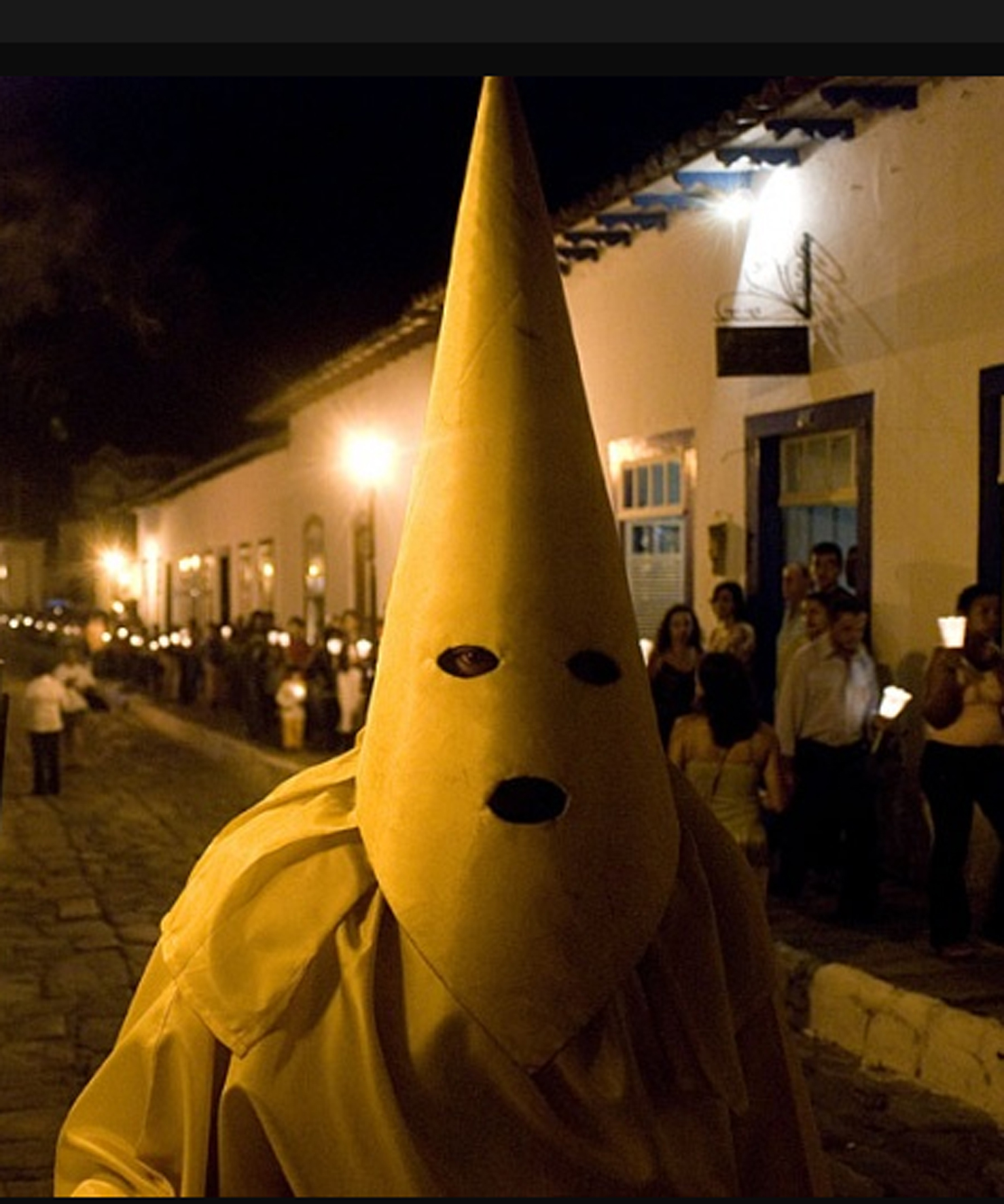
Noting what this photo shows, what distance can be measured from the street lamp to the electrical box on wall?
10.7m

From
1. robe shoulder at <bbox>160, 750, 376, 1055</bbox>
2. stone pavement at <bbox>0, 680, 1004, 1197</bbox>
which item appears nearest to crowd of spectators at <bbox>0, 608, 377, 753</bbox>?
stone pavement at <bbox>0, 680, 1004, 1197</bbox>

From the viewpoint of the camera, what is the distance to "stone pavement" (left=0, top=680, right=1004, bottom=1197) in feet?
19.0

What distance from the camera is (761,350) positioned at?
35.9 feet

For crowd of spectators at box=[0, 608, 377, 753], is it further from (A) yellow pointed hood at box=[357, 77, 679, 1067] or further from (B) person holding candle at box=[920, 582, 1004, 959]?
(A) yellow pointed hood at box=[357, 77, 679, 1067]

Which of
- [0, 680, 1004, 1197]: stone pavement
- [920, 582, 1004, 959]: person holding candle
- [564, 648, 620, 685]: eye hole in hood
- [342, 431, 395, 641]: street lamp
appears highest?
[342, 431, 395, 641]: street lamp

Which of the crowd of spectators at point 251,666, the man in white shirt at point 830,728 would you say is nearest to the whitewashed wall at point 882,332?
the man in white shirt at point 830,728

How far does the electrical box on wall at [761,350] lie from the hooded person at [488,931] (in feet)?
25.3

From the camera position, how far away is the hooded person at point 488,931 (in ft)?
9.60

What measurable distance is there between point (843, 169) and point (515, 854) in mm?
8555

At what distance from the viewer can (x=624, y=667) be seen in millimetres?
3109

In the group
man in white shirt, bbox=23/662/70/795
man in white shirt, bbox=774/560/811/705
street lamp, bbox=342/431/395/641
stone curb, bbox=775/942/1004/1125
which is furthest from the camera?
street lamp, bbox=342/431/395/641

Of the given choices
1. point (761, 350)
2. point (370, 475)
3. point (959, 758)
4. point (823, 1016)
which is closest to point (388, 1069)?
point (823, 1016)

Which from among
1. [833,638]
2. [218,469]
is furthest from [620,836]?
[218,469]

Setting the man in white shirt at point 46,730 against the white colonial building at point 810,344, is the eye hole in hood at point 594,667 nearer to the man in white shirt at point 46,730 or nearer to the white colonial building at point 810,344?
the white colonial building at point 810,344
